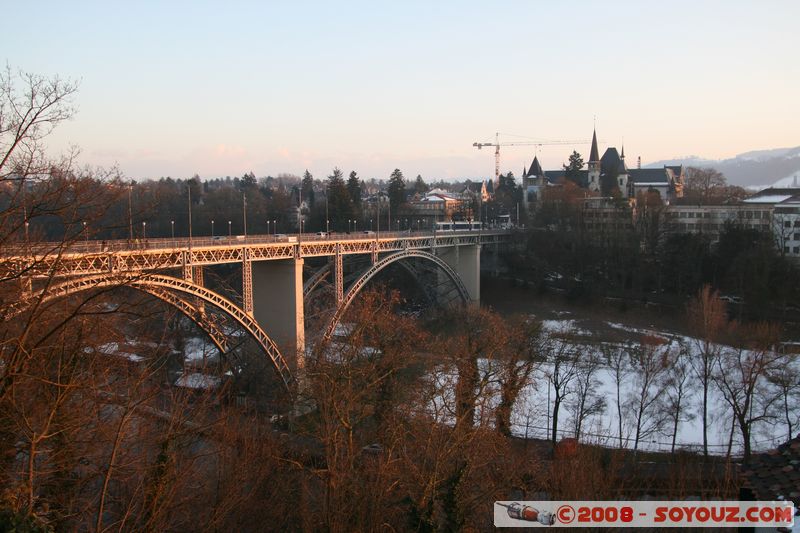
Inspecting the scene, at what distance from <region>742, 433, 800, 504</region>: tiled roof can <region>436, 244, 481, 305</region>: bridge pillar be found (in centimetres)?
3460

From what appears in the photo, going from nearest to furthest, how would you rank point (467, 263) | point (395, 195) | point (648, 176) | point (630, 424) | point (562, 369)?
point (630, 424)
point (562, 369)
point (467, 263)
point (395, 195)
point (648, 176)

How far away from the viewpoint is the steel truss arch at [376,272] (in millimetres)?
27625

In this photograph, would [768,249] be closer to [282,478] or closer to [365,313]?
[365,313]

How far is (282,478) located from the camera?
14008 mm

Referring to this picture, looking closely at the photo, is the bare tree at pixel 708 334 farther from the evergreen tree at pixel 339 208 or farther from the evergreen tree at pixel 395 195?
the evergreen tree at pixel 395 195

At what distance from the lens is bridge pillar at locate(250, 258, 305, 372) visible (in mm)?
26984

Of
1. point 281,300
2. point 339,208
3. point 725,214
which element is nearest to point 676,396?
point 281,300

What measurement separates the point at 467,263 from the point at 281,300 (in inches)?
795

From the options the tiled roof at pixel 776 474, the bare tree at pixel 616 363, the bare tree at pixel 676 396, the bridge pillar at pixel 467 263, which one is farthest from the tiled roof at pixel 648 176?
the tiled roof at pixel 776 474

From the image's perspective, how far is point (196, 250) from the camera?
864 inches

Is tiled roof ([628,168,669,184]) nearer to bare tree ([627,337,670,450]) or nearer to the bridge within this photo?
the bridge

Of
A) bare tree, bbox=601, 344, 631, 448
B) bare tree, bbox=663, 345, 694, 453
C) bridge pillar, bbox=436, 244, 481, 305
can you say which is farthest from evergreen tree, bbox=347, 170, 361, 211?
bare tree, bbox=663, 345, 694, 453

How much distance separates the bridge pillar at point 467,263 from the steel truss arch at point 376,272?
0.82 meters

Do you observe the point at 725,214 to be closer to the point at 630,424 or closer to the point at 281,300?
the point at 630,424
